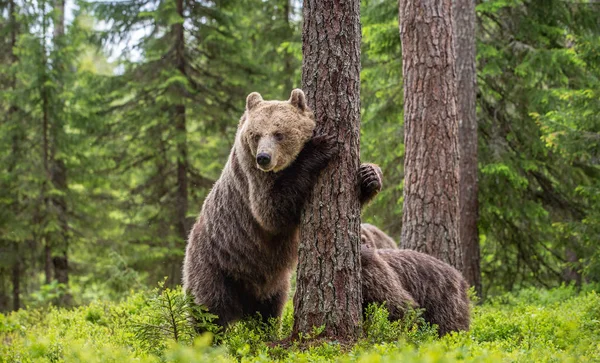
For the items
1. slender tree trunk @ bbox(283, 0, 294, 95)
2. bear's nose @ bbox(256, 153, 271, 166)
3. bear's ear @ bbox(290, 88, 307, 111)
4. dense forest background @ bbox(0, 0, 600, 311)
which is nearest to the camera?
bear's nose @ bbox(256, 153, 271, 166)

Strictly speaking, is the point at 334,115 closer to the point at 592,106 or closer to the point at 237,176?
the point at 237,176

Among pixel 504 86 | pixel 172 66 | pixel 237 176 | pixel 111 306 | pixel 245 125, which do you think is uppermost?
pixel 172 66

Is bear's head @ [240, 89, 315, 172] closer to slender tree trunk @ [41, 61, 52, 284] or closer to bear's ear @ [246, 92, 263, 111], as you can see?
bear's ear @ [246, 92, 263, 111]

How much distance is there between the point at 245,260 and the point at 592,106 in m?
6.52

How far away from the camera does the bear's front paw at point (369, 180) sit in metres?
5.71

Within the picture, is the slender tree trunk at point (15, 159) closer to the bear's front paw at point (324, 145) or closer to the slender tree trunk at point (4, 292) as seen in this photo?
the slender tree trunk at point (4, 292)

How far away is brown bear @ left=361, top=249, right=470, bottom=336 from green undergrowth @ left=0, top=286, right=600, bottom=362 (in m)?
0.22

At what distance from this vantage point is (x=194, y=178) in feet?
58.1

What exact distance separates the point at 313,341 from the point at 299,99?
2165 millimetres

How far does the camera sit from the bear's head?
18.5 feet

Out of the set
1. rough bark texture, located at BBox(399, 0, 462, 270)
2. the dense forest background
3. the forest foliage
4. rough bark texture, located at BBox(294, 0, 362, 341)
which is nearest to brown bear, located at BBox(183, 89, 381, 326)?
rough bark texture, located at BBox(294, 0, 362, 341)

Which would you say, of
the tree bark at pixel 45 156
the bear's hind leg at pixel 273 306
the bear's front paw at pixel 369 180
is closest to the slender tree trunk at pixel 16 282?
the tree bark at pixel 45 156

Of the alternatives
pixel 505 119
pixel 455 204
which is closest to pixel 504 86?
pixel 505 119

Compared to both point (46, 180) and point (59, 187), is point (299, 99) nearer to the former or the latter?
point (46, 180)
